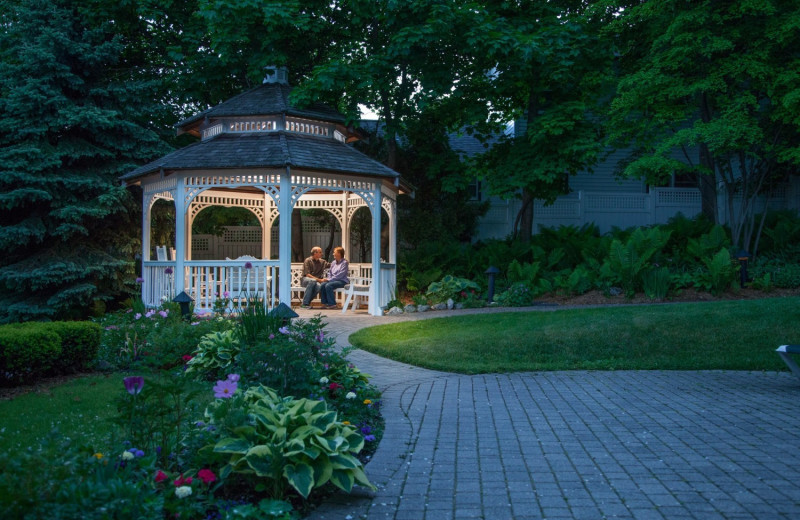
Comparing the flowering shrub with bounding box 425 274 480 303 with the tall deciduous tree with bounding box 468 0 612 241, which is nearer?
the flowering shrub with bounding box 425 274 480 303

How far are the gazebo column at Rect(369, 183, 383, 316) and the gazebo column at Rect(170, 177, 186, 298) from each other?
3.85 m

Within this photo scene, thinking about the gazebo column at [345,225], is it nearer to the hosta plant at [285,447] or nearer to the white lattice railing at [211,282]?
the white lattice railing at [211,282]

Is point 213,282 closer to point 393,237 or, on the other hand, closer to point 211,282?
point 211,282

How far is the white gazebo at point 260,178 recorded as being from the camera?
13695 millimetres

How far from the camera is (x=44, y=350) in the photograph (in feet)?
25.4

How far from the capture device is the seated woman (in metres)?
15.9

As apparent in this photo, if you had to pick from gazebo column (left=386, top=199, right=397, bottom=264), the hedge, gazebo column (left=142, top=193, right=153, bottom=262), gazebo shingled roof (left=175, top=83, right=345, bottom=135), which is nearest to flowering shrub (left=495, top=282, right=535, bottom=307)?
gazebo column (left=386, top=199, right=397, bottom=264)

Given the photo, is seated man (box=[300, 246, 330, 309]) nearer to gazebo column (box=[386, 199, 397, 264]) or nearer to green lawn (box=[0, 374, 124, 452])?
gazebo column (box=[386, 199, 397, 264])

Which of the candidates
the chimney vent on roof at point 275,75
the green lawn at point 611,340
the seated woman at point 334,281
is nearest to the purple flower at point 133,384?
the green lawn at point 611,340

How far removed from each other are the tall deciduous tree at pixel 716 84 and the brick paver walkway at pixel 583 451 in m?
8.34

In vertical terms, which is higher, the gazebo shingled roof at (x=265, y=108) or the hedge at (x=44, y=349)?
the gazebo shingled roof at (x=265, y=108)

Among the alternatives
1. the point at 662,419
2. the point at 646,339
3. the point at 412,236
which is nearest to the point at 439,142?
the point at 412,236

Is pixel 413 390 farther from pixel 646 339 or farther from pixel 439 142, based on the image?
pixel 439 142

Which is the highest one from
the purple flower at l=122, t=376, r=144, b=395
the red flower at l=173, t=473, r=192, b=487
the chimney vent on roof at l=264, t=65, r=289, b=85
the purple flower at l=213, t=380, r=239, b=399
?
the chimney vent on roof at l=264, t=65, r=289, b=85
